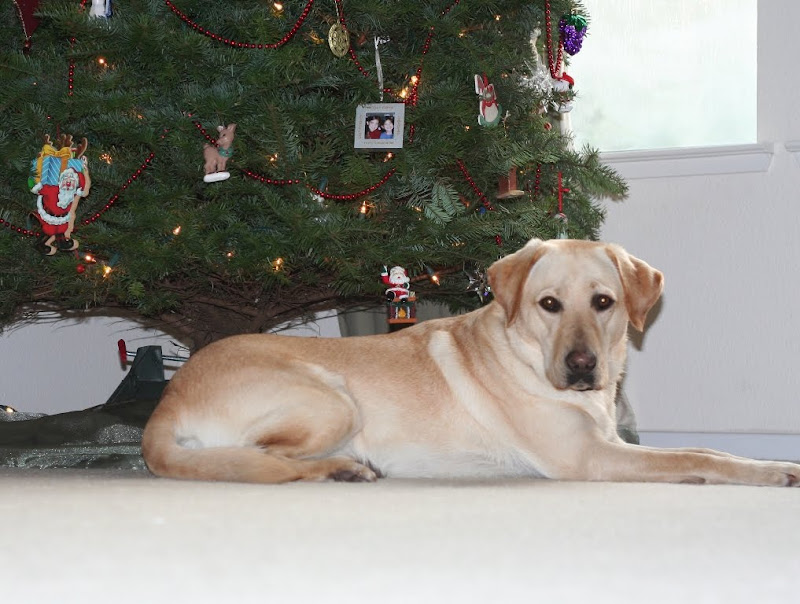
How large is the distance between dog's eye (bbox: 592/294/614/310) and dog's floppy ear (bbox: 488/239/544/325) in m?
0.23

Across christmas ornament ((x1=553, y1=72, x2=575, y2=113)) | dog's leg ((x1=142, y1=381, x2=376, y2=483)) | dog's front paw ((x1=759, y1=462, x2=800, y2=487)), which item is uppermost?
christmas ornament ((x1=553, y1=72, x2=575, y2=113))

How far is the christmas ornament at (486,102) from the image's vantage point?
3.62m

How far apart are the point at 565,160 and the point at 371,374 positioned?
1552mm

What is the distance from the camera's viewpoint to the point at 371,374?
3.04 meters

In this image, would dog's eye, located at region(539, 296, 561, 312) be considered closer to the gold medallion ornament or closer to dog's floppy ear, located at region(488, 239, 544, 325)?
dog's floppy ear, located at region(488, 239, 544, 325)

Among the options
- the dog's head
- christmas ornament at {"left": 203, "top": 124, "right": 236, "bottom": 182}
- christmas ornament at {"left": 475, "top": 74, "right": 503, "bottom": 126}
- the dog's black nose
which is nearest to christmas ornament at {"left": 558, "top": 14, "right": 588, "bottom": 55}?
christmas ornament at {"left": 475, "top": 74, "right": 503, "bottom": 126}

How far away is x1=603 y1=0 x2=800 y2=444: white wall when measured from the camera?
15.4ft

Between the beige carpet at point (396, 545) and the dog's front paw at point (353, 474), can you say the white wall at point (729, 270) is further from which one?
the dog's front paw at point (353, 474)

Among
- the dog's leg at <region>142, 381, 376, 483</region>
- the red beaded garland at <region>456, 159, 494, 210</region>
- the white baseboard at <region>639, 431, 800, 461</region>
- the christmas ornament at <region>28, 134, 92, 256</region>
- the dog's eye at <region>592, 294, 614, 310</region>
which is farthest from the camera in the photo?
the white baseboard at <region>639, 431, 800, 461</region>

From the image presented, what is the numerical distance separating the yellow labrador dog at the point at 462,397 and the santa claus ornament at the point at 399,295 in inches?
19.9

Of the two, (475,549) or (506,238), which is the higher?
(506,238)

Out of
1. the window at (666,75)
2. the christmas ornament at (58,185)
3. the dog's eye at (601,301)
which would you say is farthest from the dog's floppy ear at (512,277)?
the window at (666,75)

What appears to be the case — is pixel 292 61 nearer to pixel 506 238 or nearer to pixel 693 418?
pixel 506 238

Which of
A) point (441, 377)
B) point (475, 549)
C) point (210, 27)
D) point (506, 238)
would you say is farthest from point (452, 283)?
point (475, 549)
